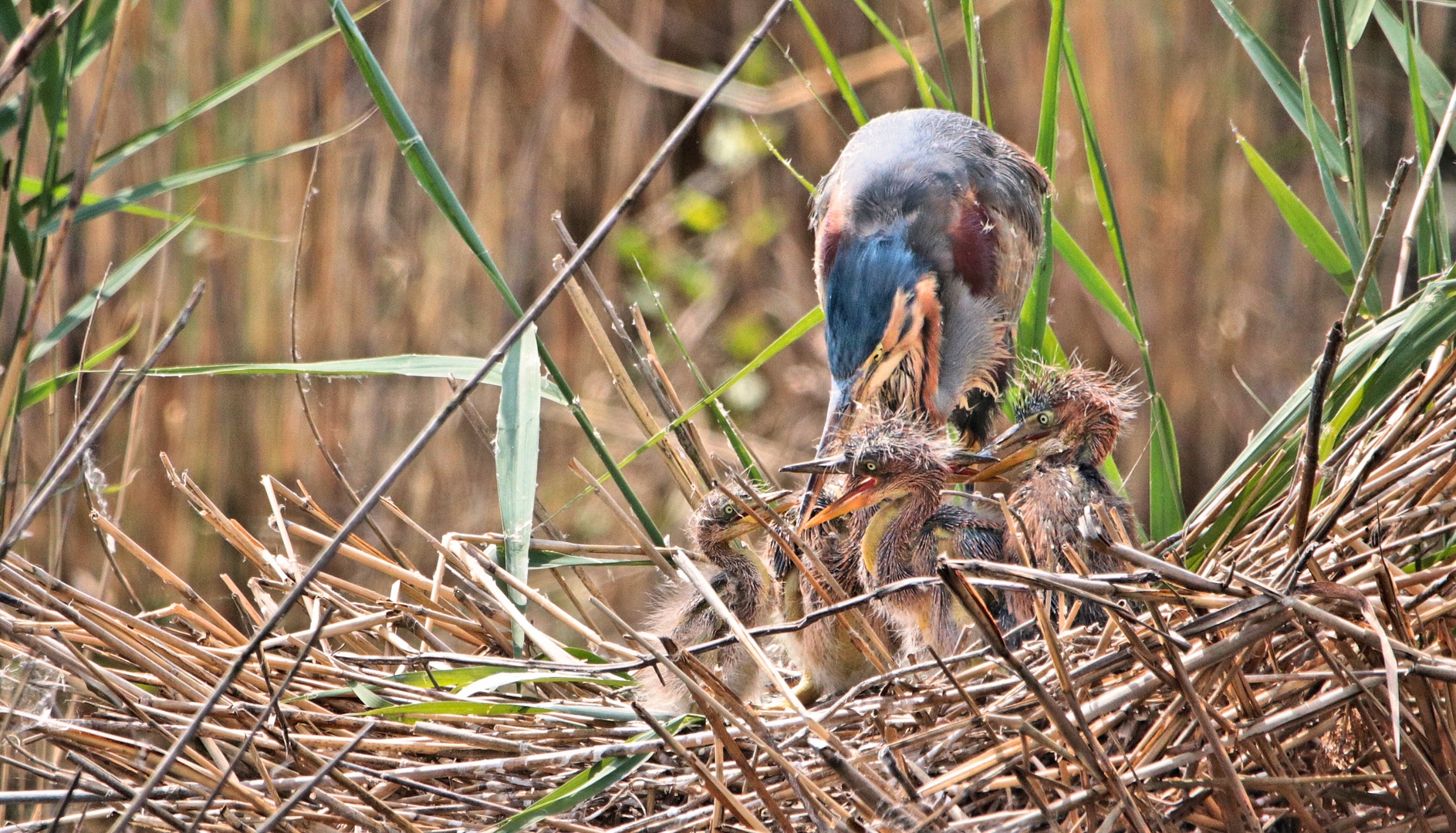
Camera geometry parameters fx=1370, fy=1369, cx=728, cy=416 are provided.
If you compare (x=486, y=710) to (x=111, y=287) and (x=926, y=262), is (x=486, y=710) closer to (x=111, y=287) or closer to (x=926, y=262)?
(x=111, y=287)

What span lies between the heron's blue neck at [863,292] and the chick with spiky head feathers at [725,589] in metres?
0.41

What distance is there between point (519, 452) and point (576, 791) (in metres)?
0.43

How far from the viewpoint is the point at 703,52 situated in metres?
4.77

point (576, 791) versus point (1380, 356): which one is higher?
point (1380, 356)

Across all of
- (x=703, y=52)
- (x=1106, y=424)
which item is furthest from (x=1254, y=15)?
(x=1106, y=424)

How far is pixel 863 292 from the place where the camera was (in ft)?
7.73

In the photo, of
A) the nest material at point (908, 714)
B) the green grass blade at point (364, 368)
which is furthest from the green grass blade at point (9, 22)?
the nest material at point (908, 714)

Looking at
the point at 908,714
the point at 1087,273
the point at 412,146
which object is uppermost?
the point at 412,146

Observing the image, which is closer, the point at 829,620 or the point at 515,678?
the point at 515,678

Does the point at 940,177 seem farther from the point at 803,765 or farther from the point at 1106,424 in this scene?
the point at 803,765

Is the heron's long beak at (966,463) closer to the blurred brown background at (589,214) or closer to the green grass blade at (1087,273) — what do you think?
the green grass blade at (1087,273)

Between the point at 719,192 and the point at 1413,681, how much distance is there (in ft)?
12.5

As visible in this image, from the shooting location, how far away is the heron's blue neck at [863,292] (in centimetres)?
231

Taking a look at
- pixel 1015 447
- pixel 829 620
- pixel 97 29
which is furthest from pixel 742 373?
pixel 97 29
